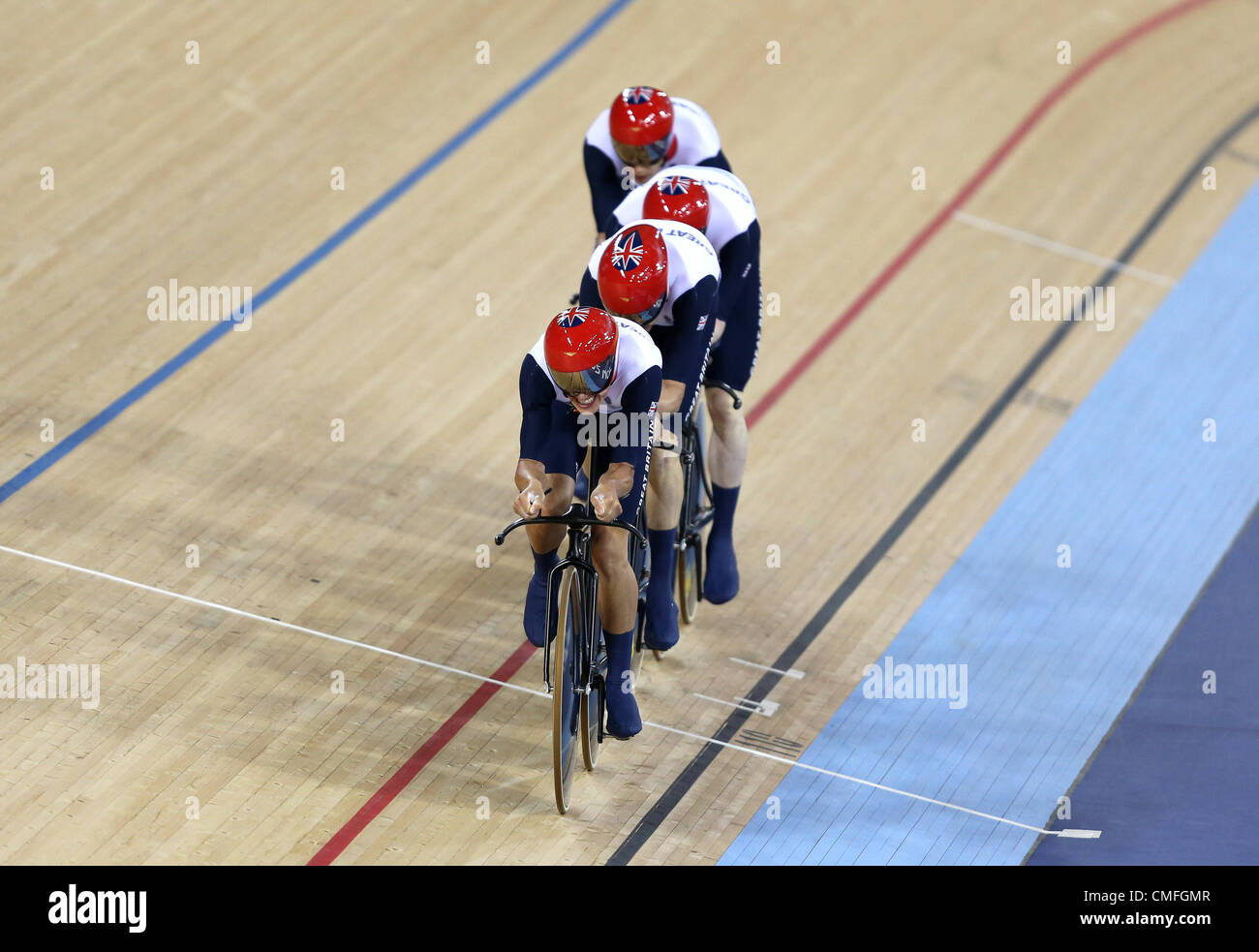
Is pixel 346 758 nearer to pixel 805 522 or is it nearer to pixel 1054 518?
pixel 805 522

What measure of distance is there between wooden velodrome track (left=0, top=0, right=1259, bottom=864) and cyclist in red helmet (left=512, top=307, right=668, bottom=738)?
0.68m

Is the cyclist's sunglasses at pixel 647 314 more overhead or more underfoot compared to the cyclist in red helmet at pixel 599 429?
more overhead

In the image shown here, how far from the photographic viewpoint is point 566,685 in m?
3.93

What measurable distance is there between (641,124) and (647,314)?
787 millimetres

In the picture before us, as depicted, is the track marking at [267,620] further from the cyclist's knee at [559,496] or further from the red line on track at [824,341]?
the cyclist's knee at [559,496]

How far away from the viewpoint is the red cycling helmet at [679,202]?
431 centimetres

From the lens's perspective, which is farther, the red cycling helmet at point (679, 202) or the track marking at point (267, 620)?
the track marking at point (267, 620)

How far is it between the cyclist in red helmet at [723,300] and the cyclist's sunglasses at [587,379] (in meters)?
0.72

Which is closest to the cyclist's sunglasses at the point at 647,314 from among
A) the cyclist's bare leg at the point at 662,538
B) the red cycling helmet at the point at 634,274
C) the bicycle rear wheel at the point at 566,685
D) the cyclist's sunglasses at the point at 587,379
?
the red cycling helmet at the point at 634,274

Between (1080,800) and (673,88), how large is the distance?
4.49 m

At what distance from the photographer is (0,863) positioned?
12.4 feet

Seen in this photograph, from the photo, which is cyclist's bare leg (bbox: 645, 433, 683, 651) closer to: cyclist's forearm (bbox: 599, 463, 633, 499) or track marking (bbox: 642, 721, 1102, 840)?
track marking (bbox: 642, 721, 1102, 840)

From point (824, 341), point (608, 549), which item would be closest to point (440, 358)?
point (824, 341)
